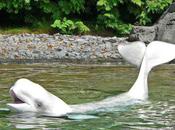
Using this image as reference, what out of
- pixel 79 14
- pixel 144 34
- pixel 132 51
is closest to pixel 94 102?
pixel 132 51

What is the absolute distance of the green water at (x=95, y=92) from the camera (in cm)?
775

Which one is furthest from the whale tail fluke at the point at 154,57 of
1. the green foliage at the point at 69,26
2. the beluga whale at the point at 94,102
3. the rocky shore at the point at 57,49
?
the green foliage at the point at 69,26

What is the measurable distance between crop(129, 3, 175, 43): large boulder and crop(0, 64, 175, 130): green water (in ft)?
7.82

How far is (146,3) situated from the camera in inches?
785

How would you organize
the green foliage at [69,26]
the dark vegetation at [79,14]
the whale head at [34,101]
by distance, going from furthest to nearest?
the dark vegetation at [79,14], the green foliage at [69,26], the whale head at [34,101]

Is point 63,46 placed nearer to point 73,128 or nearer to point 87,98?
point 87,98

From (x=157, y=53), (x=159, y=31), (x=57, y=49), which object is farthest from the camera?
(x=159, y=31)

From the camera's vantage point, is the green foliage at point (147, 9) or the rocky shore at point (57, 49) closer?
the rocky shore at point (57, 49)

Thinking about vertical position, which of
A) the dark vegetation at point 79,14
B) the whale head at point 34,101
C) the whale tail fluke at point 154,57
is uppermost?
the dark vegetation at point 79,14

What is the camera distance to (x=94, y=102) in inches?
359

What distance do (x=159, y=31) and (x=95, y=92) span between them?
21.1ft

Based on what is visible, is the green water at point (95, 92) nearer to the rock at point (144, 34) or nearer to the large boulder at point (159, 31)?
the large boulder at point (159, 31)

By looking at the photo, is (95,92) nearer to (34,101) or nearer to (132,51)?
(132,51)

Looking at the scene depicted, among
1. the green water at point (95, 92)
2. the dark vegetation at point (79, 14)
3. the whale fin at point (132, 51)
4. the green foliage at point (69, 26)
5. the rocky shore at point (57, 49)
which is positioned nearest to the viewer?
the green water at point (95, 92)
